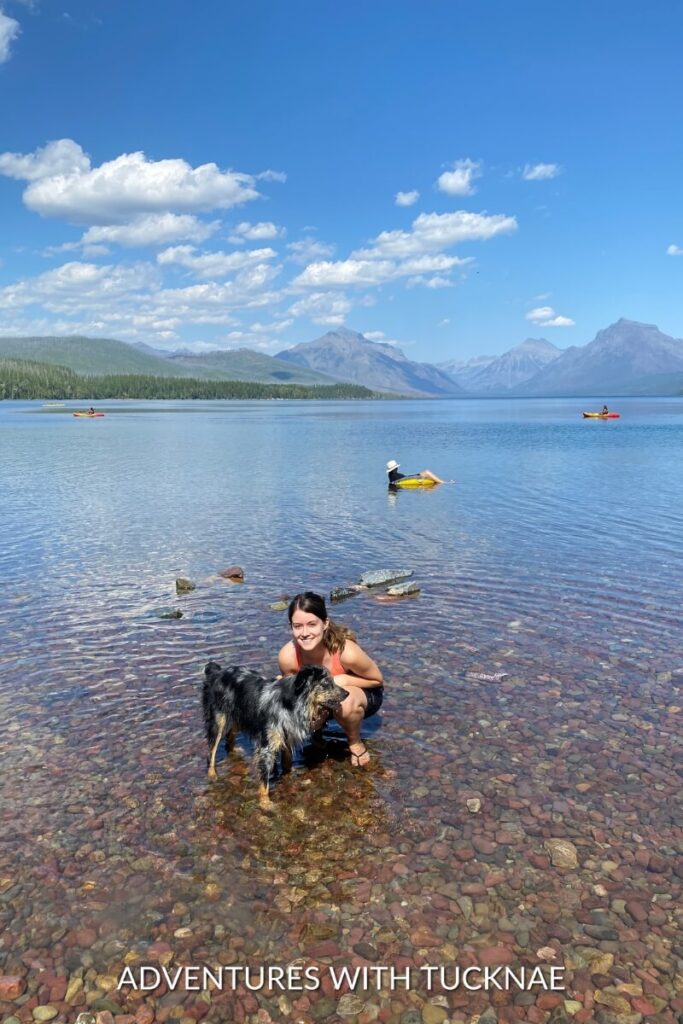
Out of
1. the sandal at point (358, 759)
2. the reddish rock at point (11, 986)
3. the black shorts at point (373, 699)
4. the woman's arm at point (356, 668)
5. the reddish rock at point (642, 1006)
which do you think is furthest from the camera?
the black shorts at point (373, 699)

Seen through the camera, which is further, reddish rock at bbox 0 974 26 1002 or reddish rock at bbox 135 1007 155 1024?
reddish rock at bbox 0 974 26 1002

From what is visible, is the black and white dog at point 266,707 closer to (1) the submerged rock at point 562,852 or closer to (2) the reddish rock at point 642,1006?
(1) the submerged rock at point 562,852

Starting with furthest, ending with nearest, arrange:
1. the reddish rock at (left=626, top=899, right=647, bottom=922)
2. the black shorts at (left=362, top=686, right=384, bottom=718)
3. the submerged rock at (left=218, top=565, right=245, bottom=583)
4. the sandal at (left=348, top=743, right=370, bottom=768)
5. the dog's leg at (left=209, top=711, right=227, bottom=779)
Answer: the submerged rock at (left=218, top=565, right=245, bottom=583) < the black shorts at (left=362, top=686, right=384, bottom=718) < the sandal at (left=348, top=743, right=370, bottom=768) < the dog's leg at (left=209, top=711, right=227, bottom=779) < the reddish rock at (left=626, top=899, right=647, bottom=922)

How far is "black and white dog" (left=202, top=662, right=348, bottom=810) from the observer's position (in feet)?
29.1

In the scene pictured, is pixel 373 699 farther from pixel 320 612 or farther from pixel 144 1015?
pixel 144 1015

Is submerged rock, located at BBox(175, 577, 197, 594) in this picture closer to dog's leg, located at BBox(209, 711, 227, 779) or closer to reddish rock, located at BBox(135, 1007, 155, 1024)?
dog's leg, located at BBox(209, 711, 227, 779)

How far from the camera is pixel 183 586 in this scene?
1955cm

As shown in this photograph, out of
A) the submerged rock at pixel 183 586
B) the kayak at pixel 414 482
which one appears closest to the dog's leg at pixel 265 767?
the submerged rock at pixel 183 586

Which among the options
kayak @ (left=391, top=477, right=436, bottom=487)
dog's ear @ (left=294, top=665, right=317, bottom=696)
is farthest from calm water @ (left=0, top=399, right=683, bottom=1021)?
kayak @ (left=391, top=477, right=436, bottom=487)

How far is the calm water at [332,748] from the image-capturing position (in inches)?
287

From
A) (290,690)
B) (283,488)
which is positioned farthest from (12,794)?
(283,488)

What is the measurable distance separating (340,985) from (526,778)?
14.3 ft

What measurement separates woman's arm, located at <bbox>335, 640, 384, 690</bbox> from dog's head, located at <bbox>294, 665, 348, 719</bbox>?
1220 millimetres

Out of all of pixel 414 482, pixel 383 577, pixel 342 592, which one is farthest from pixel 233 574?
pixel 414 482
